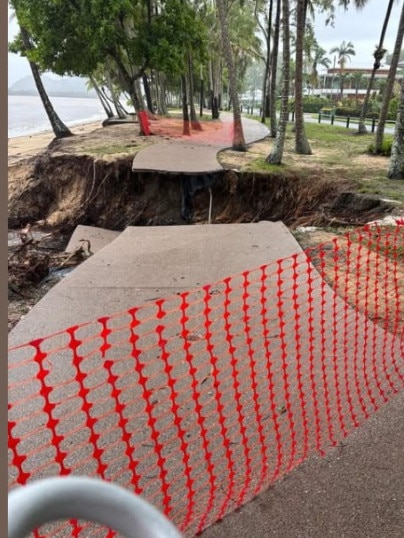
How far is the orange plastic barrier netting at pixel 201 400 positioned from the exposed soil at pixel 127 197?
167 inches

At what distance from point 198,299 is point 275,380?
6.43ft

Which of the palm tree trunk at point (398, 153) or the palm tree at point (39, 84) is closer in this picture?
the palm tree trunk at point (398, 153)

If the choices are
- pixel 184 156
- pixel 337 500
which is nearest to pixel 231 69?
pixel 184 156

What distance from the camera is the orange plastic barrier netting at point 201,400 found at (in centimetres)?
294

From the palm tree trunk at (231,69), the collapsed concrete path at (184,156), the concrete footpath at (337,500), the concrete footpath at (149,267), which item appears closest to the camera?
the concrete footpath at (337,500)

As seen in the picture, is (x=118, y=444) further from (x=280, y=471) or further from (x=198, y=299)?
(x=198, y=299)

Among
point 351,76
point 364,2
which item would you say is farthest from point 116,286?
point 351,76

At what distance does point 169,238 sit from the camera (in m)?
8.87

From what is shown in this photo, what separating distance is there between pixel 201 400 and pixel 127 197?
12082mm

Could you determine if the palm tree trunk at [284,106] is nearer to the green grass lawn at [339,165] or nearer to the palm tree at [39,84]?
the green grass lawn at [339,165]

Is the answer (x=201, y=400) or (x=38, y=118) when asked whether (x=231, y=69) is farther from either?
(x=38, y=118)

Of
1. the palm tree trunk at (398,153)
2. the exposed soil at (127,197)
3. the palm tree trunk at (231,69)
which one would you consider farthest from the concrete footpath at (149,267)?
the palm tree trunk at (231,69)

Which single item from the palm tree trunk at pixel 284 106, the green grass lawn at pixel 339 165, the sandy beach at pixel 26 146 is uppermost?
the palm tree trunk at pixel 284 106

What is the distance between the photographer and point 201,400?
149 inches
